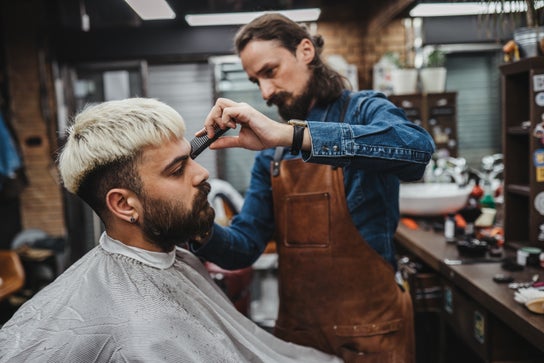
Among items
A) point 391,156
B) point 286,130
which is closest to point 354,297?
point 391,156

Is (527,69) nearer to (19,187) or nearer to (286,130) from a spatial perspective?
(286,130)

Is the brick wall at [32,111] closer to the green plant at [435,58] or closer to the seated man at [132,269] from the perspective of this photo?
the green plant at [435,58]

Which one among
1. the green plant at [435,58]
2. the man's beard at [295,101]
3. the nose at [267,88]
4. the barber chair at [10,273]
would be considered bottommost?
the barber chair at [10,273]

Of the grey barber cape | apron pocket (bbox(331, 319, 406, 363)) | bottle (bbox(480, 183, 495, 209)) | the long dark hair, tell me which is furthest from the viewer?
bottle (bbox(480, 183, 495, 209))

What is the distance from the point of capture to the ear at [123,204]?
1402 mm

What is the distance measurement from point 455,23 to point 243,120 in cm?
569

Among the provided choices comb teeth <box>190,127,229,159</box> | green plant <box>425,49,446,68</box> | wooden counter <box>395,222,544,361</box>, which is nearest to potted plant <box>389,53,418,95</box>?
green plant <box>425,49,446,68</box>

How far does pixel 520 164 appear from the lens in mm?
2586

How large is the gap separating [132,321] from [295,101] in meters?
0.94

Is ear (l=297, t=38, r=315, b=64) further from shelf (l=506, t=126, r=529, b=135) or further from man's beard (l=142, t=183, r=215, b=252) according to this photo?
shelf (l=506, t=126, r=529, b=135)

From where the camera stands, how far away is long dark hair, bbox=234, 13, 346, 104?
5.67 ft

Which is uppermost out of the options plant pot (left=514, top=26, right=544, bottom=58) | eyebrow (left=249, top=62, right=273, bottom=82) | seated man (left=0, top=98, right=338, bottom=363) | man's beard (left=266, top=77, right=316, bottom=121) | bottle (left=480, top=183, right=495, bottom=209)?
plant pot (left=514, top=26, right=544, bottom=58)

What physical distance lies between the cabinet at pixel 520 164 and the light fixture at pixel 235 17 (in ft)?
10.7

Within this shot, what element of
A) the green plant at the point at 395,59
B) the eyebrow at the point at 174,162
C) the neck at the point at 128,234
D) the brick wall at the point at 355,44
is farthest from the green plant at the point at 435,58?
the neck at the point at 128,234
